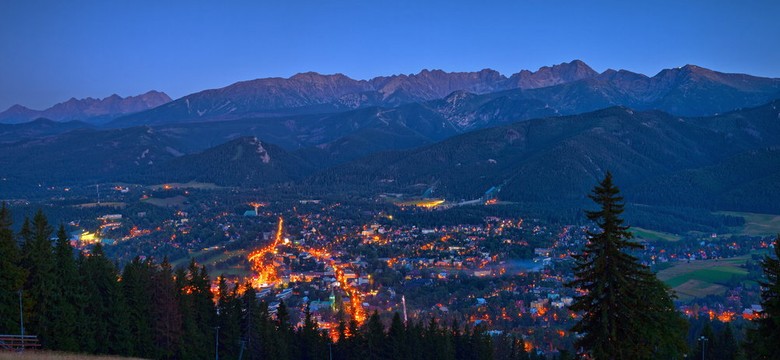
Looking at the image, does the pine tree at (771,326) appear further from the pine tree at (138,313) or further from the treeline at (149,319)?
the pine tree at (138,313)

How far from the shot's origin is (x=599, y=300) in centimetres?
1541

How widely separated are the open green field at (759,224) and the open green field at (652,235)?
434 inches

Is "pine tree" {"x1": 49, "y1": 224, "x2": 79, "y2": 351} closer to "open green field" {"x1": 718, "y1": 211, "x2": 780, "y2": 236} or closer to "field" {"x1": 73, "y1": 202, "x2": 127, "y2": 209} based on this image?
"field" {"x1": 73, "y1": 202, "x2": 127, "y2": 209}

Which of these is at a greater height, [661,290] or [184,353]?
[661,290]

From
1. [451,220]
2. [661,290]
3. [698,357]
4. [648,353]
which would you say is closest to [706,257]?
[451,220]

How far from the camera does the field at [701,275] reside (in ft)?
205

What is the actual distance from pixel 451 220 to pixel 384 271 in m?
35.6

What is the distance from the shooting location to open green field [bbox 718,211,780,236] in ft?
311

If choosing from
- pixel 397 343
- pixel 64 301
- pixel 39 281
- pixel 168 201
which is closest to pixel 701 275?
pixel 397 343

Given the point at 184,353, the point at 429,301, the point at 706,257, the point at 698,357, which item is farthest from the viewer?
the point at 706,257

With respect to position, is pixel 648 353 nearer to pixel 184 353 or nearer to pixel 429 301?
pixel 184 353

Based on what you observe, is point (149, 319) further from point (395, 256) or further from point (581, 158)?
point (581, 158)

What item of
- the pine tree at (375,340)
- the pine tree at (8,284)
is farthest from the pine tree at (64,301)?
the pine tree at (375,340)

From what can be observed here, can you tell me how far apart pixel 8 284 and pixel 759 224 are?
351 ft
